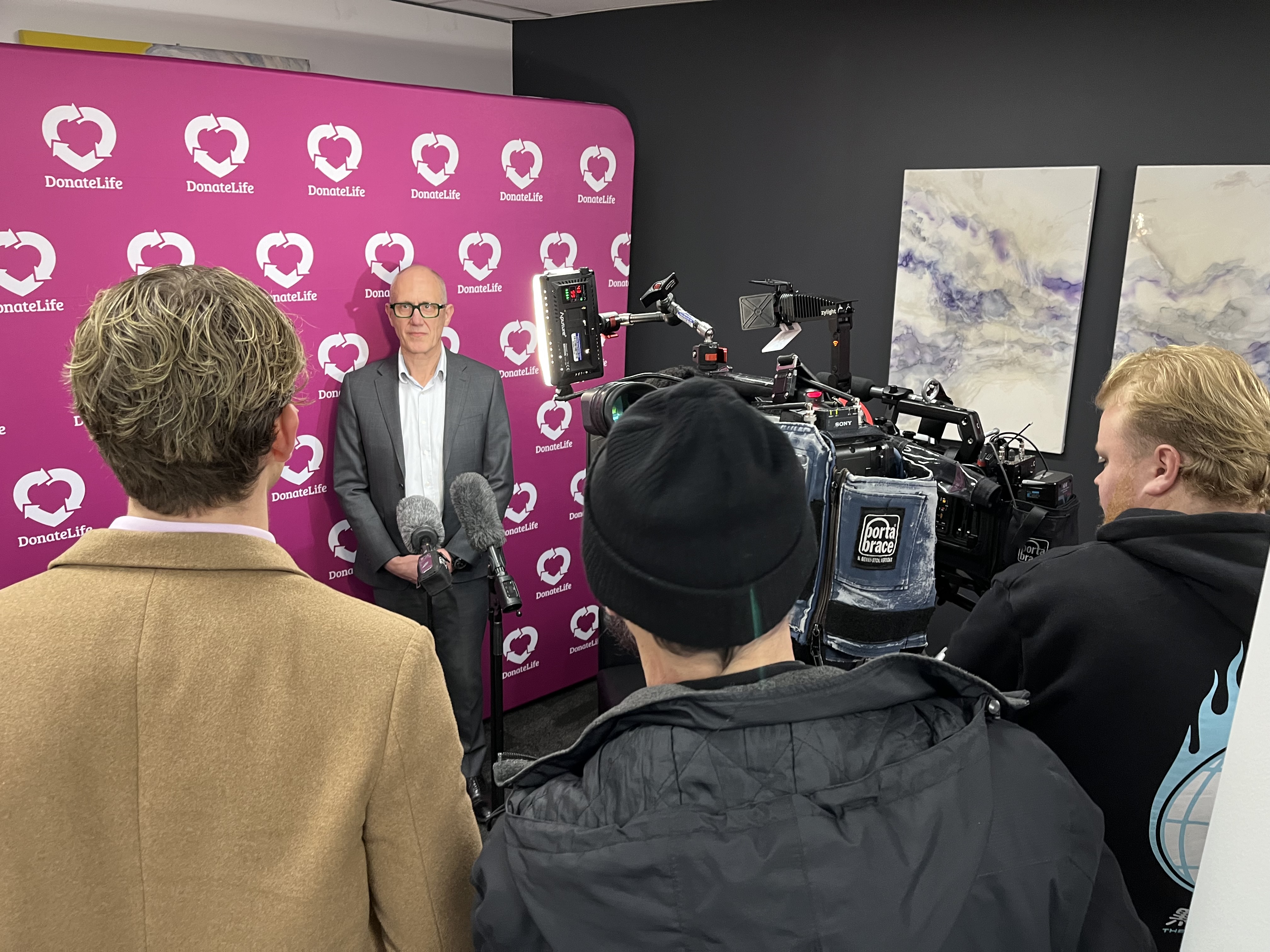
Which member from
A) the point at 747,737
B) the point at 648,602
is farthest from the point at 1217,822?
the point at 648,602

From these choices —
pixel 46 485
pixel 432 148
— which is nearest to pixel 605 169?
pixel 432 148

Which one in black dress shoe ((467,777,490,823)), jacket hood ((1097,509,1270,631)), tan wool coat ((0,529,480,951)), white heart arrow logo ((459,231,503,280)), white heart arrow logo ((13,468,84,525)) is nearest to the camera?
tan wool coat ((0,529,480,951))

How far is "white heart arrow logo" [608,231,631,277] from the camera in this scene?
13.3 ft

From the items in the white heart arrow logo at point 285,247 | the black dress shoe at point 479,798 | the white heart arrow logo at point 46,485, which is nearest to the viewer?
the white heart arrow logo at point 46,485

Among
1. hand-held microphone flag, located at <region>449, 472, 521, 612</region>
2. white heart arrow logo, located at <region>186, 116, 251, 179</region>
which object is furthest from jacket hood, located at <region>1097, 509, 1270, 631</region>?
white heart arrow logo, located at <region>186, 116, 251, 179</region>

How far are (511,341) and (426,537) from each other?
5.24 feet

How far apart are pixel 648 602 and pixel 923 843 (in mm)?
313

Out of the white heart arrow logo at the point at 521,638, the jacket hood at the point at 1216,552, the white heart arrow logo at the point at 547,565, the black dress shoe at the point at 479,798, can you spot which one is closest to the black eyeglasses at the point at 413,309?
the white heart arrow logo at the point at 547,565

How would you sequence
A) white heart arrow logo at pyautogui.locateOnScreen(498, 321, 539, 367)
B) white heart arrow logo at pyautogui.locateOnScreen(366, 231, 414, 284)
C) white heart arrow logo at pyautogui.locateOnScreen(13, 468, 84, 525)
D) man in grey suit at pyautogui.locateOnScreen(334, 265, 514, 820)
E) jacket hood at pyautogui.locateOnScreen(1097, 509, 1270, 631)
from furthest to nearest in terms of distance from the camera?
white heart arrow logo at pyautogui.locateOnScreen(498, 321, 539, 367), white heart arrow logo at pyautogui.locateOnScreen(366, 231, 414, 284), man in grey suit at pyautogui.locateOnScreen(334, 265, 514, 820), white heart arrow logo at pyautogui.locateOnScreen(13, 468, 84, 525), jacket hood at pyautogui.locateOnScreen(1097, 509, 1270, 631)

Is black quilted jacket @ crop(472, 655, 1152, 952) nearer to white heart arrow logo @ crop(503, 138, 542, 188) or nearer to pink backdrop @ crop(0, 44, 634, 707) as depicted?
pink backdrop @ crop(0, 44, 634, 707)

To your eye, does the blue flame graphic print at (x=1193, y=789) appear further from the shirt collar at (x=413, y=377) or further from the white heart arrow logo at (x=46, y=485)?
the white heart arrow logo at (x=46, y=485)

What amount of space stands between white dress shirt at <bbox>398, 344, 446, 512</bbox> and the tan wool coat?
2.25 m

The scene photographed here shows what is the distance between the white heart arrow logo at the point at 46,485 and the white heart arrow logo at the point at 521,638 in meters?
1.70

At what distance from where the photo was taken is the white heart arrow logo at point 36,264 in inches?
101
